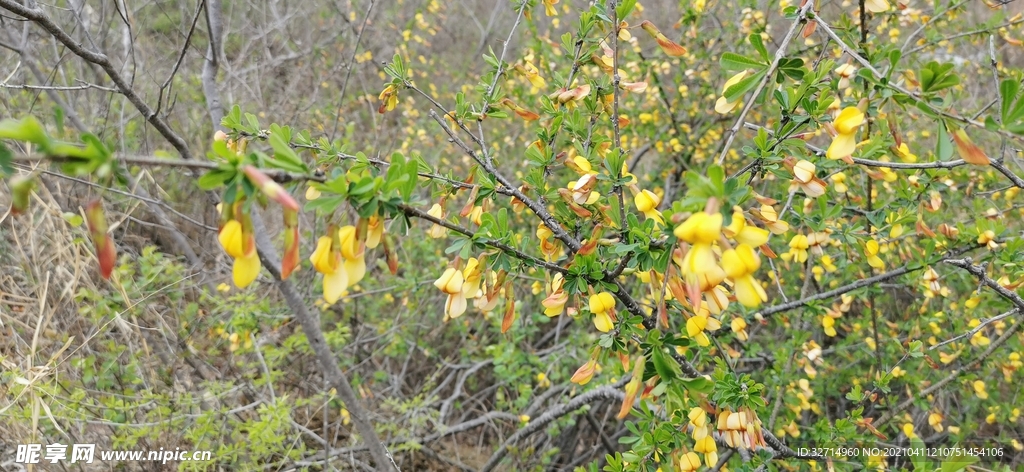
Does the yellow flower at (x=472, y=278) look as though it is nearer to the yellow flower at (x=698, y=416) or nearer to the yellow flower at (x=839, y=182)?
the yellow flower at (x=698, y=416)

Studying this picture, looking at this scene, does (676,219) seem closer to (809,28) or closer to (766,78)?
(766,78)

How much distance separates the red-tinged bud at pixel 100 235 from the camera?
1.98 feet

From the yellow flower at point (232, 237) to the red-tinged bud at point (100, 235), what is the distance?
126 millimetres

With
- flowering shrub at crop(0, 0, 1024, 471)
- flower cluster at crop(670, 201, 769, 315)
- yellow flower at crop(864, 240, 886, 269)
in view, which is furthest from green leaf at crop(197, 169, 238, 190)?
yellow flower at crop(864, 240, 886, 269)

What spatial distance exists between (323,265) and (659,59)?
2809 millimetres

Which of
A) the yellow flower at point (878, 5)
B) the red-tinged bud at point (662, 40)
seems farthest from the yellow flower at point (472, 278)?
the yellow flower at point (878, 5)

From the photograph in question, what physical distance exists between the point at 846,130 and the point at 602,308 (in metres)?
0.50

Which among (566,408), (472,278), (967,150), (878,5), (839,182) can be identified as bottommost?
(566,408)

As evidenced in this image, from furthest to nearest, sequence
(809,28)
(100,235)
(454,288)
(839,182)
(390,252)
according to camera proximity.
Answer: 1. (839,182)
2. (809,28)
3. (454,288)
4. (390,252)
5. (100,235)

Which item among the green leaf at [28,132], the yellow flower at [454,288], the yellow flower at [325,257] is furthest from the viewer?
the yellow flower at [454,288]

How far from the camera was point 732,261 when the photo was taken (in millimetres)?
682

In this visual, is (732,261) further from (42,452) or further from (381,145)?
(381,145)

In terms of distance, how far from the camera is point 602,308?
1011 millimetres

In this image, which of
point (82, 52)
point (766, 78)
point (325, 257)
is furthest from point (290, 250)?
point (82, 52)
